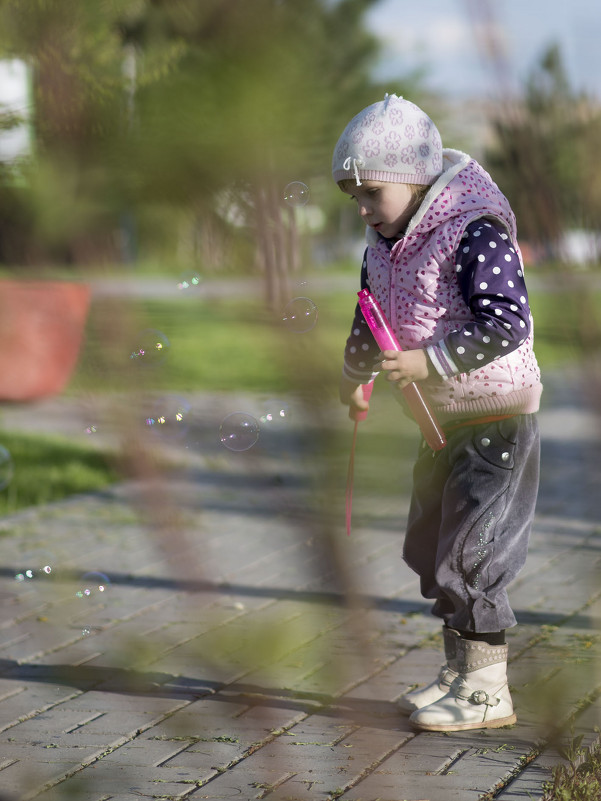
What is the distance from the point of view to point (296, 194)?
983 millimetres

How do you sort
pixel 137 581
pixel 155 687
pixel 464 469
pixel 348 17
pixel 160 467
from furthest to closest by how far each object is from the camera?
pixel 137 581
pixel 155 687
pixel 464 469
pixel 160 467
pixel 348 17

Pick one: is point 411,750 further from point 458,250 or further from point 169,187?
point 169,187

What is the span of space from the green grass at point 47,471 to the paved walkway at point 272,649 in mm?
556

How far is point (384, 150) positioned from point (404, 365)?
0.44 m

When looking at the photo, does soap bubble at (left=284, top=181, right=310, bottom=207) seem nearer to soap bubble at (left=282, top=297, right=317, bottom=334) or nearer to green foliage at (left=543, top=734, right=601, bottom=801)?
soap bubble at (left=282, top=297, right=317, bottom=334)

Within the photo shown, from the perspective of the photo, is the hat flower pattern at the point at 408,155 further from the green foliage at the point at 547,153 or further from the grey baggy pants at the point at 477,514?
the green foliage at the point at 547,153

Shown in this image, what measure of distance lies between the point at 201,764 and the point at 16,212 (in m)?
1.95

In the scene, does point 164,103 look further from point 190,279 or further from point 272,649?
point 272,649

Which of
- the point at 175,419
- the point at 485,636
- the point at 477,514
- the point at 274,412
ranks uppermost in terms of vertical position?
the point at 274,412

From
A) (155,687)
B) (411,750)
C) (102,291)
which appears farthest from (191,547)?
(155,687)

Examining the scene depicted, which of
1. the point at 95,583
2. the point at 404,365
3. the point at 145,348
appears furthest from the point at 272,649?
the point at 95,583

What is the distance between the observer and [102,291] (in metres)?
0.88

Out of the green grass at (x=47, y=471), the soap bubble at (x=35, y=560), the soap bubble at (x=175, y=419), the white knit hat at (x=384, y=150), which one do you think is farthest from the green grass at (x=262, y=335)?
the green grass at (x=47, y=471)

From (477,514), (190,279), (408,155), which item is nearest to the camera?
(190,279)
